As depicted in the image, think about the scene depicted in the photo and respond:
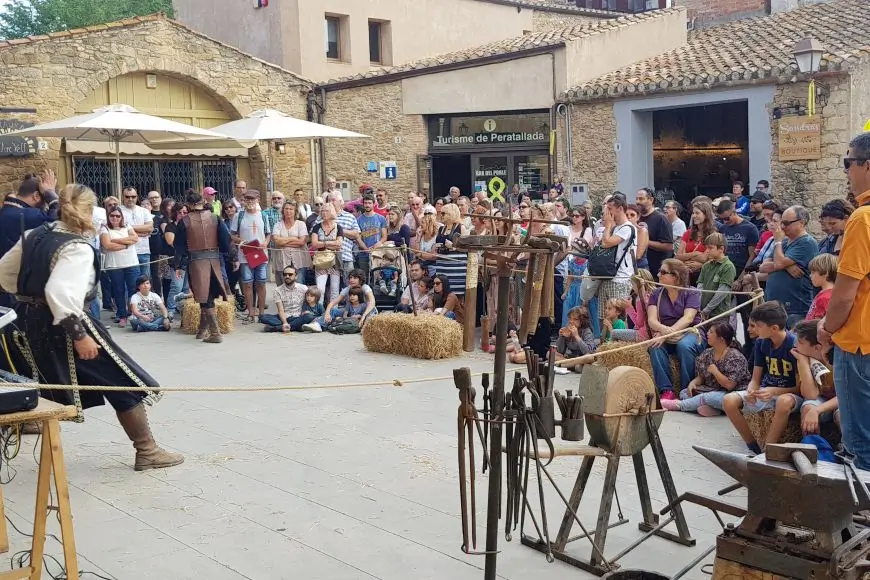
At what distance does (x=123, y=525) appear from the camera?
17.0ft

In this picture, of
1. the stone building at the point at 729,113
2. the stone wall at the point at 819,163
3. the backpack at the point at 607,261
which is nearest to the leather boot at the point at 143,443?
the backpack at the point at 607,261

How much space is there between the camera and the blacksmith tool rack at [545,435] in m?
3.81

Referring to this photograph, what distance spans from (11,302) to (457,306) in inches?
187

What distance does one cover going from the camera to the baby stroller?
12.3 meters

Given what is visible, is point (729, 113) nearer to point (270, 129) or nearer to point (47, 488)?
point (270, 129)

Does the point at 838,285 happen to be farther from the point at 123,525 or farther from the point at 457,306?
the point at 457,306

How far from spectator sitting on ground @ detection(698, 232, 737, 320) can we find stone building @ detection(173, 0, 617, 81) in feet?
50.2

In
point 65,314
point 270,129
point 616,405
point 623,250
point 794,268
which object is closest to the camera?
point 616,405

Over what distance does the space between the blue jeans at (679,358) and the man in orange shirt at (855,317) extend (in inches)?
132

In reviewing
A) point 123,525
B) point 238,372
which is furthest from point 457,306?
point 123,525

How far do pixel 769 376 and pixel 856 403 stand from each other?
1.99m

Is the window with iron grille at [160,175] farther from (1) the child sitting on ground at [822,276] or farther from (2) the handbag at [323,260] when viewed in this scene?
(1) the child sitting on ground at [822,276]

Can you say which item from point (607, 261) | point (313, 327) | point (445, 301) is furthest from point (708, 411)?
point (313, 327)

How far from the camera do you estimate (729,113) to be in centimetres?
2170
